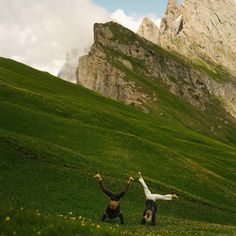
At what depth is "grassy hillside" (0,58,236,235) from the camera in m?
29.5

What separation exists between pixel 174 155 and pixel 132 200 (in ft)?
83.7

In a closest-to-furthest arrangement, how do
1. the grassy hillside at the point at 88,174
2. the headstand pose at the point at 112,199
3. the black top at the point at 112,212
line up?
the headstand pose at the point at 112,199, the black top at the point at 112,212, the grassy hillside at the point at 88,174

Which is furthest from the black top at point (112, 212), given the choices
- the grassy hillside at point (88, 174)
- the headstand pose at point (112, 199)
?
the grassy hillside at point (88, 174)

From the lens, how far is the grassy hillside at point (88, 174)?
29492mm

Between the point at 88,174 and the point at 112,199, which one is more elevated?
the point at 112,199

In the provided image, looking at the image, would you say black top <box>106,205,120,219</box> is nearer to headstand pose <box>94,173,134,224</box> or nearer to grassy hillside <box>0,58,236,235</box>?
headstand pose <box>94,173,134,224</box>

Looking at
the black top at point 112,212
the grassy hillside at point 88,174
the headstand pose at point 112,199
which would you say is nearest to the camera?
the headstand pose at point 112,199

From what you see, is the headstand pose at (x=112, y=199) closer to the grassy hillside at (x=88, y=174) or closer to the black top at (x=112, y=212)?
the black top at (x=112, y=212)

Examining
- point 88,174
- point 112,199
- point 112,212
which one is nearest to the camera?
point 112,199

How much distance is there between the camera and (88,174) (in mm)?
49406

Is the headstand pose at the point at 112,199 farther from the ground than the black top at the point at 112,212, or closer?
farther from the ground

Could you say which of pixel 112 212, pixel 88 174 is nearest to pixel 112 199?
pixel 112 212

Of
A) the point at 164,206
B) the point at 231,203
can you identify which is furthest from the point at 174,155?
the point at 164,206

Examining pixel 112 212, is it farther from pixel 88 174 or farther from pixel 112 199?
pixel 88 174
